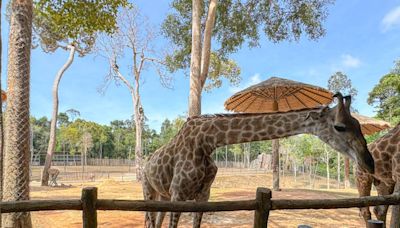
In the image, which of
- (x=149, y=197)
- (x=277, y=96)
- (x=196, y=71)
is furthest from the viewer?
(x=277, y=96)

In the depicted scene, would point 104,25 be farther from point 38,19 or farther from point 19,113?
point 38,19

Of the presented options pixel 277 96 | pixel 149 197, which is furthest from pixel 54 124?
pixel 149 197

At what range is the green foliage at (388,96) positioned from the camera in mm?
24800

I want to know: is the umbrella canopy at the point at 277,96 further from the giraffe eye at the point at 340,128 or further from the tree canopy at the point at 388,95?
the tree canopy at the point at 388,95

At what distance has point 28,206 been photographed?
2.84 metres

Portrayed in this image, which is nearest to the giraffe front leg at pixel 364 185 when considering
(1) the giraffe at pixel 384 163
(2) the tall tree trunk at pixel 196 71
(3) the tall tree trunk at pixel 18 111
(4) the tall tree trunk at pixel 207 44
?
(1) the giraffe at pixel 384 163

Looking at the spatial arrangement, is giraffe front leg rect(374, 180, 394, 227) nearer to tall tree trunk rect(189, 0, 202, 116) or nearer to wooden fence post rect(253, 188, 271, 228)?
wooden fence post rect(253, 188, 271, 228)

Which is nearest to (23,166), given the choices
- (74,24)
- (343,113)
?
(74,24)

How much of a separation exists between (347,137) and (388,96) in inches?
1033

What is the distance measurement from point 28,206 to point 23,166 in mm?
2876

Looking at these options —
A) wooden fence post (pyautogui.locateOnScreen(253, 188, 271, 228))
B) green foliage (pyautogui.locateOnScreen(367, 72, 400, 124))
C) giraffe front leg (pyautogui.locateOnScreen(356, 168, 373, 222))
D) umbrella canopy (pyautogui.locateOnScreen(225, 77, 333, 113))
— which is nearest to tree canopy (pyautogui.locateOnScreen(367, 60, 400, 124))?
green foliage (pyautogui.locateOnScreen(367, 72, 400, 124))

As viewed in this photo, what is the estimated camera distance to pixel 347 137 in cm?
364

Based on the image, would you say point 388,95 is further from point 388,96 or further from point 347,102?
point 347,102

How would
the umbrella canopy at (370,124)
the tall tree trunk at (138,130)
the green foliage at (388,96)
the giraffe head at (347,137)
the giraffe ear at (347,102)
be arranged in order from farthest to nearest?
the green foliage at (388,96), the tall tree trunk at (138,130), the umbrella canopy at (370,124), the giraffe ear at (347,102), the giraffe head at (347,137)
